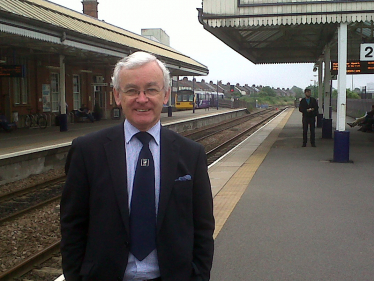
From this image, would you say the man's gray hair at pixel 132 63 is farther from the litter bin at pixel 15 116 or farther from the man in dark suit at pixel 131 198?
the litter bin at pixel 15 116

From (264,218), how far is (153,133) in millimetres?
4199

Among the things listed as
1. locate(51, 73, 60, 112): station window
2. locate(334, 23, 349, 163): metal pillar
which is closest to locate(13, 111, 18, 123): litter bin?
locate(51, 73, 60, 112): station window

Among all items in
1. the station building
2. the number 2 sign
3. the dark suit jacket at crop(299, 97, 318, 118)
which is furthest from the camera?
the dark suit jacket at crop(299, 97, 318, 118)

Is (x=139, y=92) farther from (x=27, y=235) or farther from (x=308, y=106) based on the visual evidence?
(x=308, y=106)

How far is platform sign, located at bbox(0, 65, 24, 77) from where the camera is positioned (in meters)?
16.8

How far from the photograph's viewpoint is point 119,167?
212cm

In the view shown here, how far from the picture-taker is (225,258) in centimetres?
464

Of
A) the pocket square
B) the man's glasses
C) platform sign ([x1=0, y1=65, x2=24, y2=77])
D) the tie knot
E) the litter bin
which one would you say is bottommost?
the litter bin

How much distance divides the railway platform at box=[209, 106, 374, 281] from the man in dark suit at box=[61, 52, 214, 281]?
84.7 inches

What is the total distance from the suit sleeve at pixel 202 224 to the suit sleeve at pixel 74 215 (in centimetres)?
50

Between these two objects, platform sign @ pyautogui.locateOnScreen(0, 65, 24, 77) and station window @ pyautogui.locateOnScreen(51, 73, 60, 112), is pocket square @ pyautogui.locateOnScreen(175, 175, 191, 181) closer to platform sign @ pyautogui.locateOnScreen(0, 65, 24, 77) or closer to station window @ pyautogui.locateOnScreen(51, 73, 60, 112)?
platform sign @ pyautogui.locateOnScreen(0, 65, 24, 77)

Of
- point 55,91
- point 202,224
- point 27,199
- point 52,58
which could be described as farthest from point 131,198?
point 55,91

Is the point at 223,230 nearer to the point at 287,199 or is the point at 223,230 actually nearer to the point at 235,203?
the point at 235,203

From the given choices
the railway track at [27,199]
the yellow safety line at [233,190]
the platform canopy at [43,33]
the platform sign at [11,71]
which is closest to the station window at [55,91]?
the platform canopy at [43,33]
